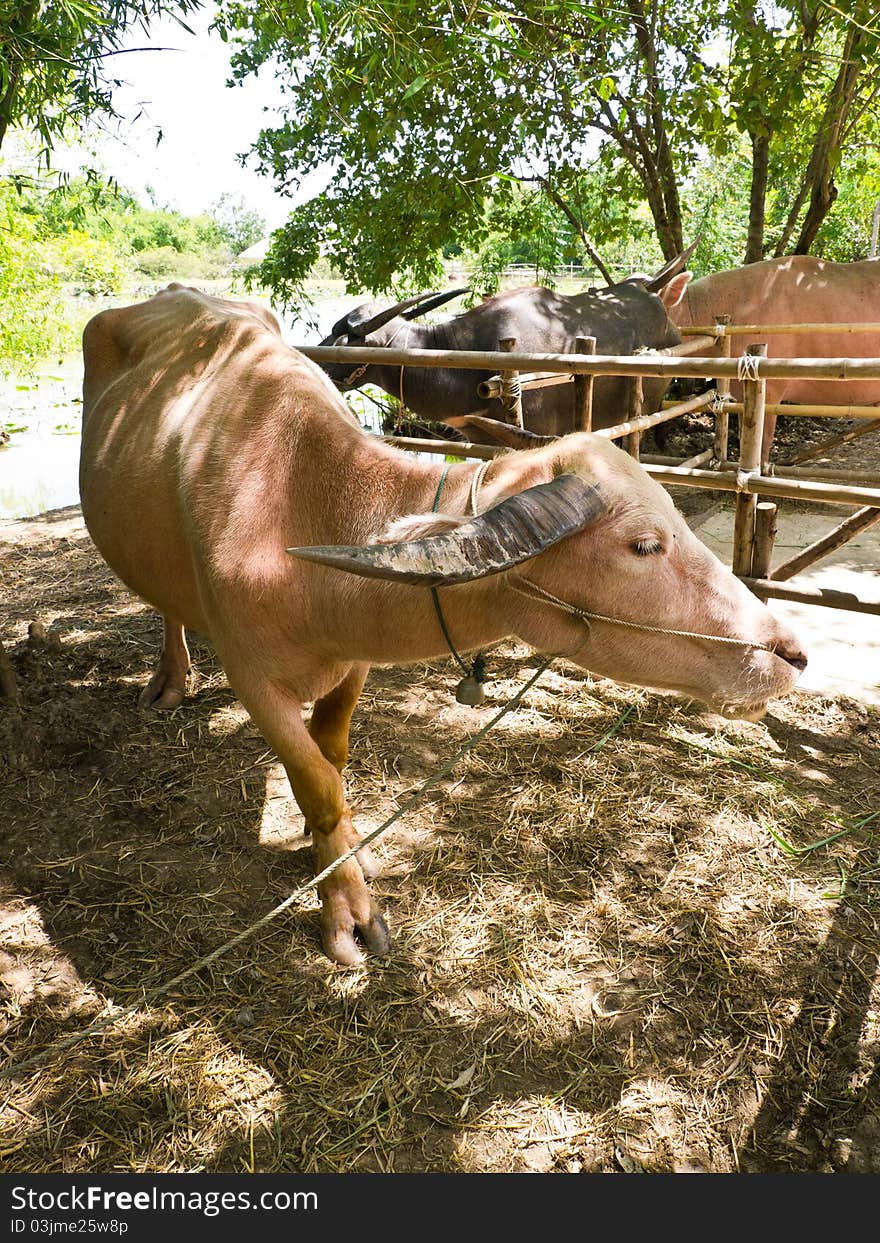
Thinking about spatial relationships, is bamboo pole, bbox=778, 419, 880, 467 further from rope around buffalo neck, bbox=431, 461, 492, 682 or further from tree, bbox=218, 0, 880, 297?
rope around buffalo neck, bbox=431, 461, 492, 682

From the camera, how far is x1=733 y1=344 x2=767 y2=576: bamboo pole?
11.1 feet

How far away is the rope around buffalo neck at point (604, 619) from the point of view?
2004mm

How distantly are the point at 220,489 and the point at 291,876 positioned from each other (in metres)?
1.40

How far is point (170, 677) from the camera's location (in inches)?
159

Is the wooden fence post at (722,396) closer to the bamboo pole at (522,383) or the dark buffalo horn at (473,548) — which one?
the bamboo pole at (522,383)

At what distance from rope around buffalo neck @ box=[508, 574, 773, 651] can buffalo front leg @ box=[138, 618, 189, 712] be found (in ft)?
7.91

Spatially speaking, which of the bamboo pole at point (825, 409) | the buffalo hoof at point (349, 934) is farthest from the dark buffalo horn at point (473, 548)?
the bamboo pole at point (825, 409)

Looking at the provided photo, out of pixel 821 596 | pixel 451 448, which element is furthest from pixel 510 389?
pixel 821 596

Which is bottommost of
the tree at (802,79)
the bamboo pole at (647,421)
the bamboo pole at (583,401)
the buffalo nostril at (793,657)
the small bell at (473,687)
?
the small bell at (473,687)

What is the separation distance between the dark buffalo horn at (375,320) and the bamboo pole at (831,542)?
10.4 ft

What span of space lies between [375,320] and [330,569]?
12.6 feet

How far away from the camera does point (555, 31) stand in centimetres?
702

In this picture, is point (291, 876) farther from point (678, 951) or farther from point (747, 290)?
point (747, 290)

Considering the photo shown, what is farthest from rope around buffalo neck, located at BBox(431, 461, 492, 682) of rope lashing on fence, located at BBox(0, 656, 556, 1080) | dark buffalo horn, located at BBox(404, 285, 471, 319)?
dark buffalo horn, located at BBox(404, 285, 471, 319)
